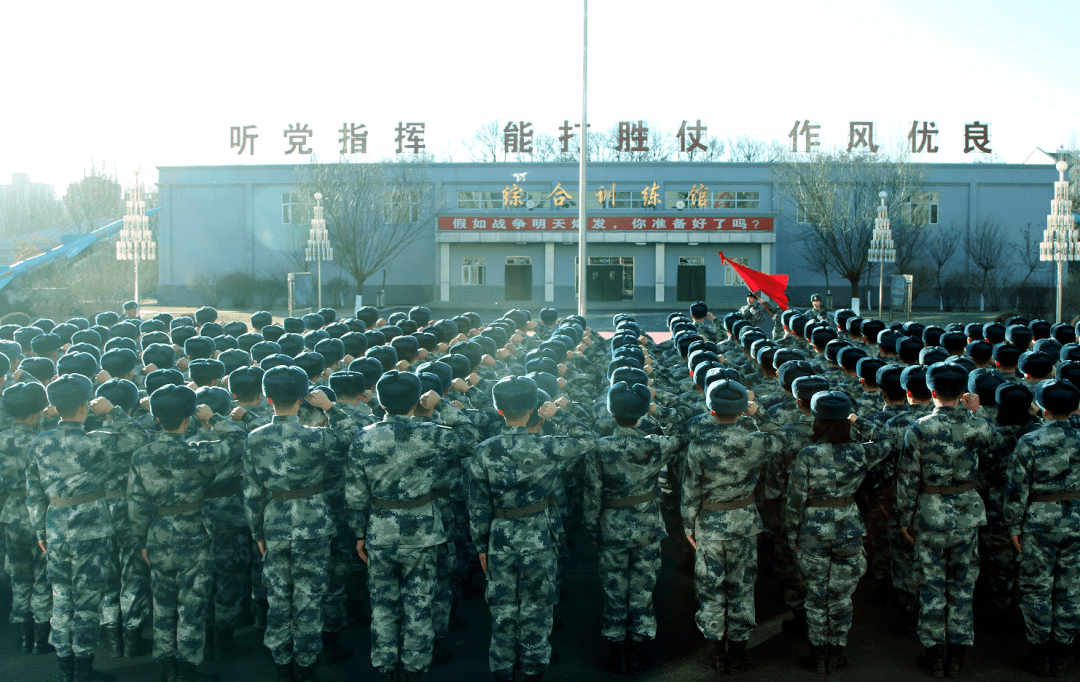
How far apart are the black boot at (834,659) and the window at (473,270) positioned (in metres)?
36.5

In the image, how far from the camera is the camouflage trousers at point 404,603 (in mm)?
4750

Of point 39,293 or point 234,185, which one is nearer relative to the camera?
point 39,293

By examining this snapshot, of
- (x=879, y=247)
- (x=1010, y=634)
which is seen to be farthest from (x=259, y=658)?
(x=879, y=247)

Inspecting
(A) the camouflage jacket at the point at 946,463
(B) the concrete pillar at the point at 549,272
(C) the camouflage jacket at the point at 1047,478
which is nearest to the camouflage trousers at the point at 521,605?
(A) the camouflage jacket at the point at 946,463

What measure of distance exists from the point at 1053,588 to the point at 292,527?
4.71 meters

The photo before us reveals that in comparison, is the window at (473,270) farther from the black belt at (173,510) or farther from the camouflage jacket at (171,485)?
the black belt at (173,510)

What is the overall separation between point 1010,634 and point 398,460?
173 inches

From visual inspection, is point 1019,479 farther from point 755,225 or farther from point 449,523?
point 755,225

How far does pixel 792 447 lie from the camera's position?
573 cm

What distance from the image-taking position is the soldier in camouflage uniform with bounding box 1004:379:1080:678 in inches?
196

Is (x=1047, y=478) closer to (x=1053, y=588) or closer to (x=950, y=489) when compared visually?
(x=950, y=489)

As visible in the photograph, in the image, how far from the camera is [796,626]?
18.5ft

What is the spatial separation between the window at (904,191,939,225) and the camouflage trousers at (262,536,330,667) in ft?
122

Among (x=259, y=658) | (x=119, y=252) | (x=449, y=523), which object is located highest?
(x=119, y=252)
